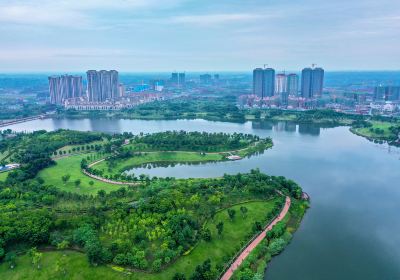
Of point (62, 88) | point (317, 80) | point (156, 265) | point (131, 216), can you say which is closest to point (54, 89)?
point (62, 88)

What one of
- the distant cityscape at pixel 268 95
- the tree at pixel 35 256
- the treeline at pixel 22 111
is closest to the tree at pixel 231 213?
the tree at pixel 35 256

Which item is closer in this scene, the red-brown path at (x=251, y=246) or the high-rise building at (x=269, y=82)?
the red-brown path at (x=251, y=246)

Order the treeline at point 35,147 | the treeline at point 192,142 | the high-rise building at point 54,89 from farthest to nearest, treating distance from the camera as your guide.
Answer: the high-rise building at point 54,89, the treeline at point 192,142, the treeline at point 35,147

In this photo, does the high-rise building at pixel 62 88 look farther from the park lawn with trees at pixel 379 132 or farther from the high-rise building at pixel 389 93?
the high-rise building at pixel 389 93

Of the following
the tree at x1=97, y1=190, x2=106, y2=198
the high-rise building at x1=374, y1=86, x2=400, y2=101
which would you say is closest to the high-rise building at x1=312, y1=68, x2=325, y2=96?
the high-rise building at x1=374, y1=86, x2=400, y2=101

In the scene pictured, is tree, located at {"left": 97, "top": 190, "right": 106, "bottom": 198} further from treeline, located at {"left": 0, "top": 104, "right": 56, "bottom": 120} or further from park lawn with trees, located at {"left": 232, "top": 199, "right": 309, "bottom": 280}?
treeline, located at {"left": 0, "top": 104, "right": 56, "bottom": 120}

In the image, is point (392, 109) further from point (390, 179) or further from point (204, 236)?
point (204, 236)
